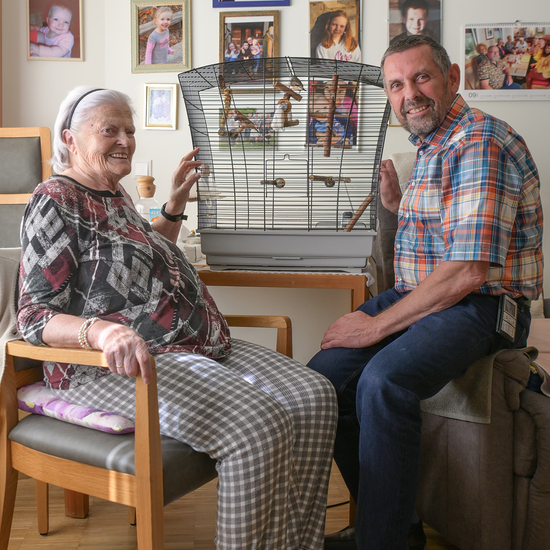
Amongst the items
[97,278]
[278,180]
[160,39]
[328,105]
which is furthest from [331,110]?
[160,39]

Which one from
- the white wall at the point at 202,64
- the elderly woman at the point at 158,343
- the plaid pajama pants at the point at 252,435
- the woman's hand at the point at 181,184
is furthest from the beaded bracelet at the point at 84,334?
the white wall at the point at 202,64

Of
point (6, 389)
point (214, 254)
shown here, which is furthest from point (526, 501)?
point (6, 389)

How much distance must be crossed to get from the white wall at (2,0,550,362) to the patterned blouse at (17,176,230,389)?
36.1 inches

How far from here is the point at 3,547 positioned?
1.06 metres

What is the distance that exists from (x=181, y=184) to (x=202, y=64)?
0.92 meters

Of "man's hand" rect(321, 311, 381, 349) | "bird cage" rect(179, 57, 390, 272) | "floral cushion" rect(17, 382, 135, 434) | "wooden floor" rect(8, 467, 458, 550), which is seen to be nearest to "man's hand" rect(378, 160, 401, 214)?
"bird cage" rect(179, 57, 390, 272)

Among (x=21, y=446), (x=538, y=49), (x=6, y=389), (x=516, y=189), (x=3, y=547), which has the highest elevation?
(x=538, y=49)

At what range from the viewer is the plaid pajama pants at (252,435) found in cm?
95

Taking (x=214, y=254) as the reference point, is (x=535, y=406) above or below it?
below

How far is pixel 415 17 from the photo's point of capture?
2082 millimetres

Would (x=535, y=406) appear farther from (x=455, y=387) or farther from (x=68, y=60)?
(x=68, y=60)

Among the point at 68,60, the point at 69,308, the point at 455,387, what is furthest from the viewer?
the point at 68,60

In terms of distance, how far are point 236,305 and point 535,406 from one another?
120 centimetres

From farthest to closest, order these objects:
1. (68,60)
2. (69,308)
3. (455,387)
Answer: (68,60)
(455,387)
(69,308)
